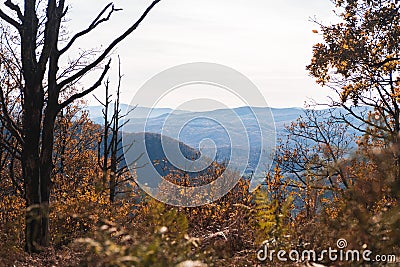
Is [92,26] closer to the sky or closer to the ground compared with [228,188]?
closer to the sky

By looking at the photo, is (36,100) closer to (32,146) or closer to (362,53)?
(32,146)

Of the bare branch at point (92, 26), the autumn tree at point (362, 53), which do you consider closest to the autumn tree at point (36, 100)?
the bare branch at point (92, 26)

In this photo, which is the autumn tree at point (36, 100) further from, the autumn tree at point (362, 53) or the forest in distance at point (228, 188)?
the autumn tree at point (362, 53)

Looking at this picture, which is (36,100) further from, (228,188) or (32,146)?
(228,188)

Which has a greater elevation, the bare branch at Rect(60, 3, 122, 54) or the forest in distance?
the bare branch at Rect(60, 3, 122, 54)

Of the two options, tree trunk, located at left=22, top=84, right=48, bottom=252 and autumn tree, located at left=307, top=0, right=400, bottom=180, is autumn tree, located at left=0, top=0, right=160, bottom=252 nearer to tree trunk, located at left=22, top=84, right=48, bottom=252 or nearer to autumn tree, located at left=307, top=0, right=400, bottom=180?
tree trunk, located at left=22, top=84, right=48, bottom=252

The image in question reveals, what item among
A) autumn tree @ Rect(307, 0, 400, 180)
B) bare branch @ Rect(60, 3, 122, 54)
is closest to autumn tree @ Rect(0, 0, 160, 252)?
bare branch @ Rect(60, 3, 122, 54)

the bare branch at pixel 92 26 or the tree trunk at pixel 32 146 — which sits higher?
the bare branch at pixel 92 26

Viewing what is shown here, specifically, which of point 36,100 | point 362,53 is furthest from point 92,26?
point 362,53

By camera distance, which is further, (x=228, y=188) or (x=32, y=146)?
(x=228, y=188)

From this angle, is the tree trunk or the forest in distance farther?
the tree trunk

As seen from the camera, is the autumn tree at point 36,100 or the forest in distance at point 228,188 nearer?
the forest in distance at point 228,188

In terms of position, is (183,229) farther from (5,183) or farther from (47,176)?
(5,183)

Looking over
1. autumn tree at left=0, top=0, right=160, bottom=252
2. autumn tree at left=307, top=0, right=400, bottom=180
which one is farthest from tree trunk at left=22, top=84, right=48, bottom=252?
autumn tree at left=307, top=0, right=400, bottom=180
